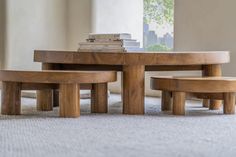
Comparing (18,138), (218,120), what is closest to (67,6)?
(218,120)

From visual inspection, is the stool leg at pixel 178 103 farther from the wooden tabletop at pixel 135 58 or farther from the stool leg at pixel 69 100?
the stool leg at pixel 69 100

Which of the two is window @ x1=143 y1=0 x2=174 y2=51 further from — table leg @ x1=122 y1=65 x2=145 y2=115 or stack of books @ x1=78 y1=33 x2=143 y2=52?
table leg @ x1=122 y1=65 x2=145 y2=115

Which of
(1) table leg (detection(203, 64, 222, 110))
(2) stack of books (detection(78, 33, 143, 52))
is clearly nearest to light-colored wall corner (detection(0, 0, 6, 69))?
(2) stack of books (detection(78, 33, 143, 52))

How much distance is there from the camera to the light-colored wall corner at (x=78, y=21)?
4.39m

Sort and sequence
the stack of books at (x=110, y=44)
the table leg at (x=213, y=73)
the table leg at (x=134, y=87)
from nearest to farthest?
the table leg at (x=134, y=87), the stack of books at (x=110, y=44), the table leg at (x=213, y=73)

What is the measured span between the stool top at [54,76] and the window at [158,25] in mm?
1732

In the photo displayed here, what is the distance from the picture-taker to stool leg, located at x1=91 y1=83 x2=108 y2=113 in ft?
9.40

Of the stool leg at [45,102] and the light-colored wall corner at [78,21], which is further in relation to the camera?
the light-colored wall corner at [78,21]

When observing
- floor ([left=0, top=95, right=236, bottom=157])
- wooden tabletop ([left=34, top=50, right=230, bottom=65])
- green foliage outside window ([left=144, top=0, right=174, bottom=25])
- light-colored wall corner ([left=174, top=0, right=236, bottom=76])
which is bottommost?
floor ([left=0, top=95, right=236, bottom=157])

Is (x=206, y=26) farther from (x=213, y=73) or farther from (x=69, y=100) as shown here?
(x=69, y=100)

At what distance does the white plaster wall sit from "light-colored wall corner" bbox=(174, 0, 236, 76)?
49.2 inches

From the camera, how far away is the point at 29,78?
2598 millimetres

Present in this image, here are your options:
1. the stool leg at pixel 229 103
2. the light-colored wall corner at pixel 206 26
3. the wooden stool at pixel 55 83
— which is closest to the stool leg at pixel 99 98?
the wooden stool at pixel 55 83

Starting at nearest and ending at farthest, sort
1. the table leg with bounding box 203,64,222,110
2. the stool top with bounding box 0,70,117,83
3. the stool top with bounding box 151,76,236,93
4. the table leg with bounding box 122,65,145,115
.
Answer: the stool top with bounding box 0,70,117,83, the stool top with bounding box 151,76,236,93, the table leg with bounding box 122,65,145,115, the table leg with bounding box 203,64,222,110
